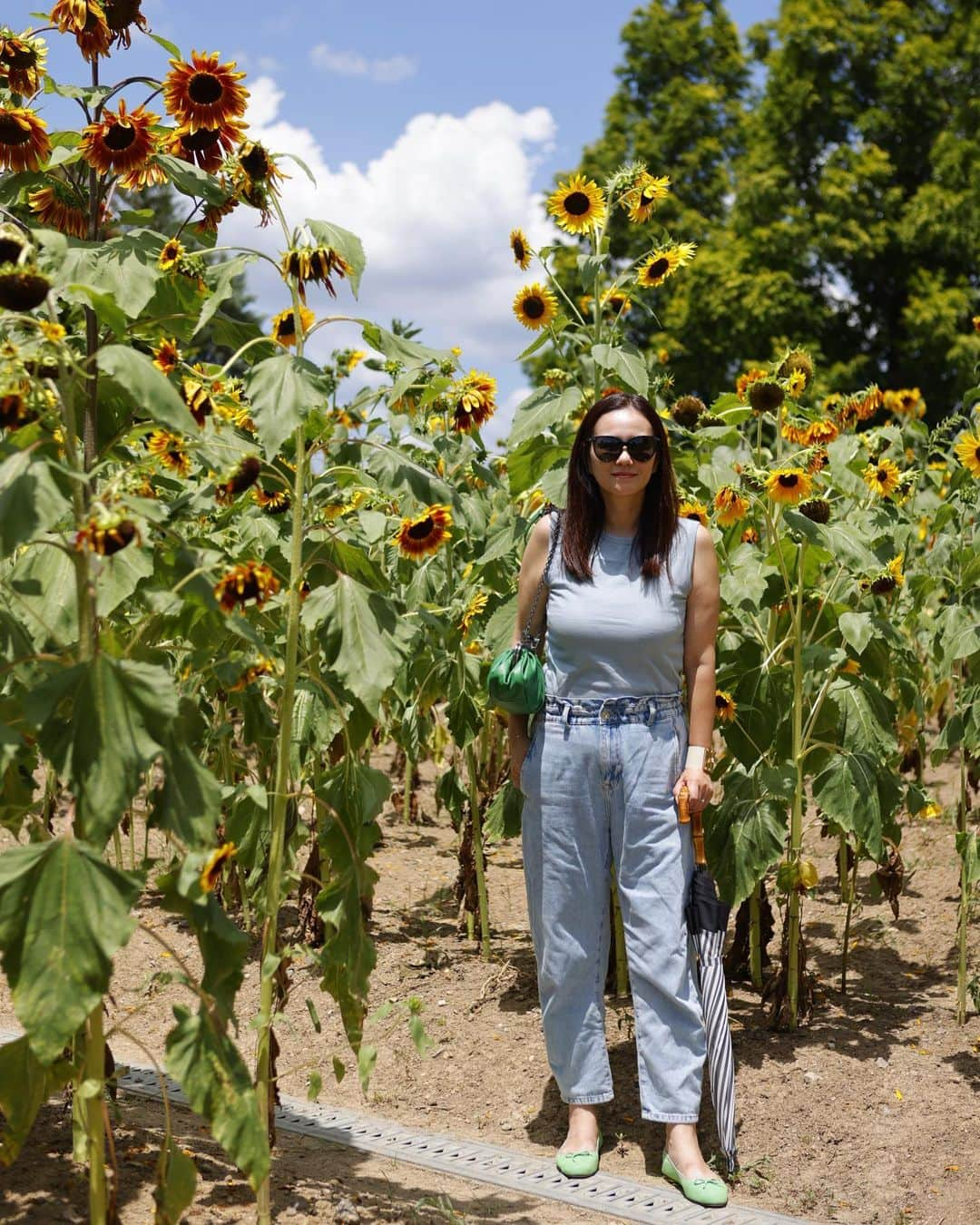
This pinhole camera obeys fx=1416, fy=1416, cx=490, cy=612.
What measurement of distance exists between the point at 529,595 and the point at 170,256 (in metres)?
1.36

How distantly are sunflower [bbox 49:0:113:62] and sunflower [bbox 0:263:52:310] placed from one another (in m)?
1.16

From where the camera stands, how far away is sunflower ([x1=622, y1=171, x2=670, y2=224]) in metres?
4.44

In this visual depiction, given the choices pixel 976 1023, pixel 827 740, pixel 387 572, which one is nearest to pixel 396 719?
pixel 387 572

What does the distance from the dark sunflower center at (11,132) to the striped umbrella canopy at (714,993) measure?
7.32ft

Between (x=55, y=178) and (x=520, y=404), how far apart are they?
161 centimetres

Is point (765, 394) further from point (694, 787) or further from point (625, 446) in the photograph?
point (694, 787)

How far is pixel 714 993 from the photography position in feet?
12.2

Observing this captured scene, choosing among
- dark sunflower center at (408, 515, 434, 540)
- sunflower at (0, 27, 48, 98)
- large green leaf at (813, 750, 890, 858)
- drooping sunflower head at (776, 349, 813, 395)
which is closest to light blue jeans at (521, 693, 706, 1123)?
dark sunflower center at (408, 515, 434, 540)

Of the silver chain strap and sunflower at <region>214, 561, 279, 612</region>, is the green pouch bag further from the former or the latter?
sunflower at <region>214, 561, 279, 612</region>

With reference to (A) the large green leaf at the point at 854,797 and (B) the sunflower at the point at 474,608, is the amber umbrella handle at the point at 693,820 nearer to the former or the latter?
(A) the large green leaf at the point at 854,797

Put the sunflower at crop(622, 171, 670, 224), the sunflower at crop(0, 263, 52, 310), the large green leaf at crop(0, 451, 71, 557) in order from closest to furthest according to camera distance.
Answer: the large green leaf at crop(0, 451, 71, 557), the sunflower at crop(0, 263, 52, 310), the sunflower at crop(622, 171, 670, 224)

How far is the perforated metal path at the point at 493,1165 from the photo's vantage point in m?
3.42

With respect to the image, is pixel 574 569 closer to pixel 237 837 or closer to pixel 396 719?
pixel 237 837

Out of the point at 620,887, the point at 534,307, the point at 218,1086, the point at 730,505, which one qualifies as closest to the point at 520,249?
Result: the point at 534,307
